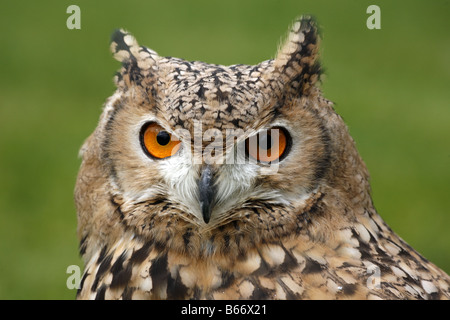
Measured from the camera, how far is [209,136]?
85.5 inches

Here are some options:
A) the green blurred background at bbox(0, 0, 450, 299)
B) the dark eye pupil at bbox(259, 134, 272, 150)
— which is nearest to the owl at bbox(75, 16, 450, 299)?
the dark eye pupil at bbox(259, 134, 272, 150)

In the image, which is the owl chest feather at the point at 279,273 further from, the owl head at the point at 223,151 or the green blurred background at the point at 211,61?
the green blurred background at the point at 211,61

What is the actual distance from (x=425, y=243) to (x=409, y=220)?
12.0 inches

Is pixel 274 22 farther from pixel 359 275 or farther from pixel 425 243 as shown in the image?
pixel 359 275

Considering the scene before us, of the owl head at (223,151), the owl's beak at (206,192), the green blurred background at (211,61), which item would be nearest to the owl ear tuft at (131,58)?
the owl head at (223,151)

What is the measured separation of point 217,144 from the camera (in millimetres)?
2182

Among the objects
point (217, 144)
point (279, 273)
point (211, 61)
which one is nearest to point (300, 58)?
point (217, 144)

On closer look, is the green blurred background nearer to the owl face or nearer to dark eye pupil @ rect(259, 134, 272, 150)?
the owl face

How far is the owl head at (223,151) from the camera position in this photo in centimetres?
221

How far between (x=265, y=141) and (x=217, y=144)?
0.62 feet

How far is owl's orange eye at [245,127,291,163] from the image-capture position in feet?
7.41

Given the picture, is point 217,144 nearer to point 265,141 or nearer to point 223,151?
point 223,151
